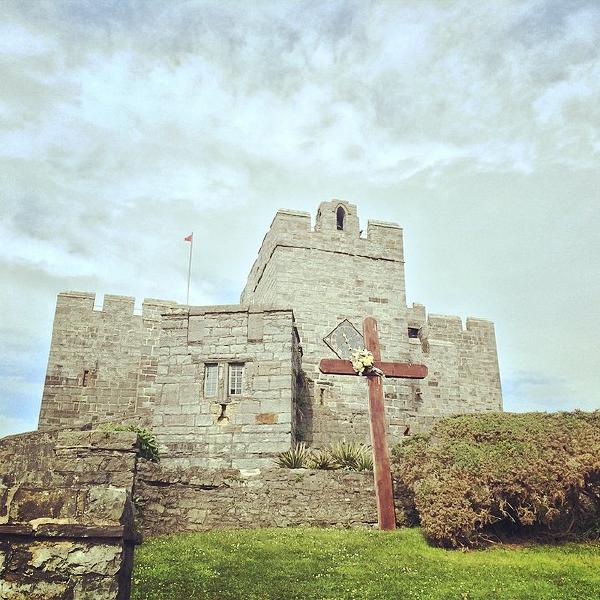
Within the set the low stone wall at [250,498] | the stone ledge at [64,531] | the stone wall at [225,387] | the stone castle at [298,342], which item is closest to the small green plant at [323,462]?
the low stone wall at [250,498]

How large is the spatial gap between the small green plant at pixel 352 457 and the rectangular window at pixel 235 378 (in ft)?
8.84

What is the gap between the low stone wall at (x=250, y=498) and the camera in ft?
35.3

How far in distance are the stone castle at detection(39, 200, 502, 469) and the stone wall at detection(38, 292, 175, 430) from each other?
0.11ft

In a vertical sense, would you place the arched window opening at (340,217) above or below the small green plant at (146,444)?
above

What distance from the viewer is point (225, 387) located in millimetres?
14250

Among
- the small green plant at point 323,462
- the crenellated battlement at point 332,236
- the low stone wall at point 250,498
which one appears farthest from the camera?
the crenellated battlement at point 332,236

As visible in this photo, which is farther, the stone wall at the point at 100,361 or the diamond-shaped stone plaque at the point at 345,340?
the stone wall at the point at 100,361

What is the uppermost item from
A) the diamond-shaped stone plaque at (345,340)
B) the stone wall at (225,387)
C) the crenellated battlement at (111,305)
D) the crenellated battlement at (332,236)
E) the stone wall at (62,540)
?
the crenellated battlement at (332,236)

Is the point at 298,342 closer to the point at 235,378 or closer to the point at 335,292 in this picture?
the point at 235,378

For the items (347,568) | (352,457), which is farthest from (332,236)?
(347,568)

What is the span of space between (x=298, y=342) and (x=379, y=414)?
470cm

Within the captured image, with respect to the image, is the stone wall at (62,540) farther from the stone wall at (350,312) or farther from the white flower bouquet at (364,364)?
the stone wall at (350,312)

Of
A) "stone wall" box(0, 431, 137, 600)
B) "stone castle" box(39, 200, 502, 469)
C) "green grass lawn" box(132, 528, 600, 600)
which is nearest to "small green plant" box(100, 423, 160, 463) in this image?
"stone castle" box(39, 200, 502, 469)

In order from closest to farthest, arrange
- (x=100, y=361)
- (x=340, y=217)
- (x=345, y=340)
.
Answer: (x=345, y=340) < (x=100, y=361) < (x=340, y=217)
